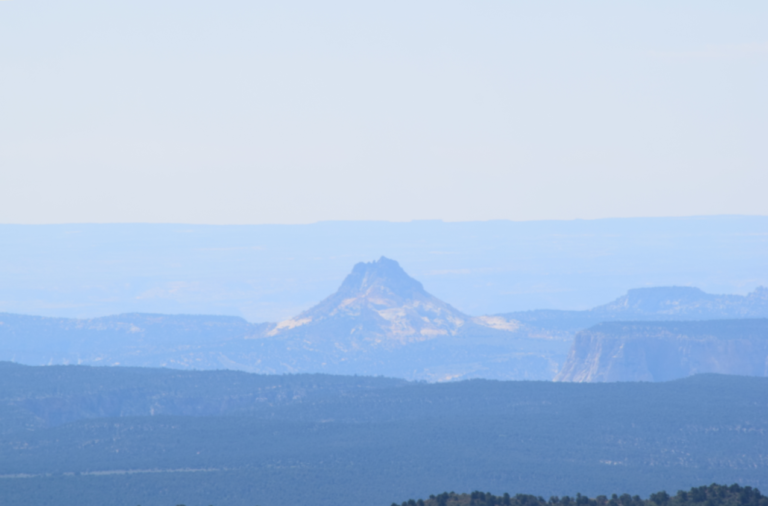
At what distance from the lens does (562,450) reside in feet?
424

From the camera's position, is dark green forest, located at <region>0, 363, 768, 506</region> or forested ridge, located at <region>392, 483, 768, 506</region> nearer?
forested ridge, located at <region>392, 483, 768, 506</region>

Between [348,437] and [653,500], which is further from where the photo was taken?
[348,437]

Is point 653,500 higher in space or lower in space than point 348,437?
lower

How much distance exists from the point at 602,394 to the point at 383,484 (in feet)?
157

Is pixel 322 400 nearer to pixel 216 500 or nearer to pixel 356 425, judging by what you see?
→ pixel 356 425

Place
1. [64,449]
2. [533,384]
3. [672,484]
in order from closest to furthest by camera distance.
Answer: [672,484] < [64,449] < [533,384]

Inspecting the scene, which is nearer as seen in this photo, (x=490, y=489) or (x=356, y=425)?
(x=490, y=489)

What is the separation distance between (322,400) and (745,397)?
49.0 m

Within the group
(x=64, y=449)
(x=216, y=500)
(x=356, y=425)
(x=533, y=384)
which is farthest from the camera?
(x=533, y=384)

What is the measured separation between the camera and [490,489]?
115125 mm

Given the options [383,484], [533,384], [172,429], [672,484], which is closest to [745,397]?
[533,384]

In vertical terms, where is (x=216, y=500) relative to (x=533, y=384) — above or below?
below

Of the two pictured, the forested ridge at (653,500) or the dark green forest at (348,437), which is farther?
the dark green forest at (348,437)

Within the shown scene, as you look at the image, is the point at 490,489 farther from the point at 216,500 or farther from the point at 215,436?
the point at 215,436
